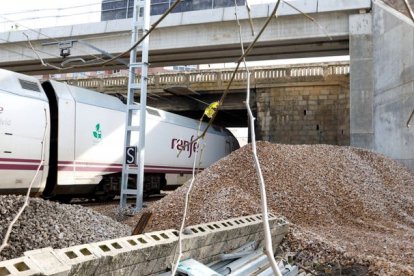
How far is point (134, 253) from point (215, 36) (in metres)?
20.2

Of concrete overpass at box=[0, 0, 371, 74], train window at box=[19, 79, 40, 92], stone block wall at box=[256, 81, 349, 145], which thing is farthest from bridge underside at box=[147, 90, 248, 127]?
train window at box=[19, 79, 40, 92]

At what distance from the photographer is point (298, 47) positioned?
2273 cm

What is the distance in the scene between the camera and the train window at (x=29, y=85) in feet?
38.3

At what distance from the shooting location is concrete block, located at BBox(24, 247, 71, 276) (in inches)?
98.1

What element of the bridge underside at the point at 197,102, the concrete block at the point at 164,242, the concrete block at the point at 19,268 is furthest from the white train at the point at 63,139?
the bridge underside at the point at 197,102

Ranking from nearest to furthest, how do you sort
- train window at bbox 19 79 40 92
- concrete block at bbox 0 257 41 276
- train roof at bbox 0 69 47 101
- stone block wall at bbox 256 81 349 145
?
concrete block at bbox 0 257 41 276
train roof at bbox 0 69 47 101
train window at bbox 19 79 40 92
stone block wall at bbox 256 81 349 145

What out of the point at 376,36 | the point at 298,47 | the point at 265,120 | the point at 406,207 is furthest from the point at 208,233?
the point at 265,120

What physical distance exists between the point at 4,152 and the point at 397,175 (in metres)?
10.9

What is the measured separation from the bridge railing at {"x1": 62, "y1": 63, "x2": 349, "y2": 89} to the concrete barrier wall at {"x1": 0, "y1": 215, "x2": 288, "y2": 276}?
2281cm

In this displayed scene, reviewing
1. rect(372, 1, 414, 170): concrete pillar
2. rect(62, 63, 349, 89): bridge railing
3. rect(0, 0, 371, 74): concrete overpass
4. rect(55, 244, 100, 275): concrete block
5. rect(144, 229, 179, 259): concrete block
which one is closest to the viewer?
rect(55, 244, 100, 275): concrete block

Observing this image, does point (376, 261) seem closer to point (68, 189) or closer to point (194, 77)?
point (68, 189)

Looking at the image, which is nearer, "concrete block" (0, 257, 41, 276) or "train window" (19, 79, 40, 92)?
"concrete block" (0, 257, 41, 276)

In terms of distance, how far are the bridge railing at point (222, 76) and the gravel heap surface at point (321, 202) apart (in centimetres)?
1513

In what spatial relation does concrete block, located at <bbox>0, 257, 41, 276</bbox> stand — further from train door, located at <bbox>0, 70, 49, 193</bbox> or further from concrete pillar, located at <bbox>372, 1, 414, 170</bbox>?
concrete pillar, located at <bbox>372, 1, 414, 170</bbox>
